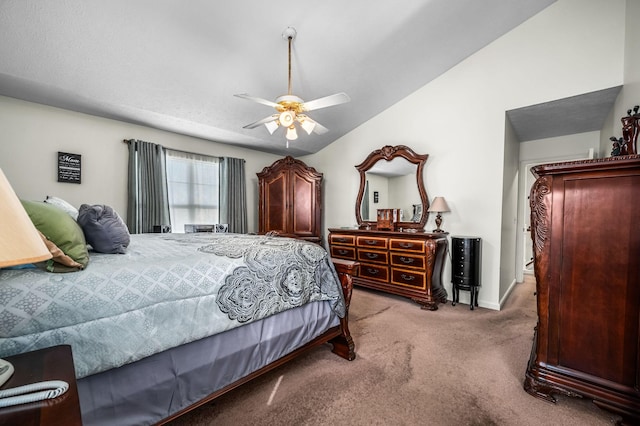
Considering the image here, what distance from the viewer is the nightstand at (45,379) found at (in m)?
0.59

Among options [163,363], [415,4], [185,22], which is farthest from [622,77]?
[163,363]

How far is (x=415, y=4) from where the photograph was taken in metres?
2.61

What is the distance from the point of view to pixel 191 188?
4.50m

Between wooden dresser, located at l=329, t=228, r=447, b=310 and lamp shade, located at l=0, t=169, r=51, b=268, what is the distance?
10.9 ft

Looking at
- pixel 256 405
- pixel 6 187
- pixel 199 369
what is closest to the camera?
pixel 6 187

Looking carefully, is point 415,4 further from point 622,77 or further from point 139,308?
point 139,308

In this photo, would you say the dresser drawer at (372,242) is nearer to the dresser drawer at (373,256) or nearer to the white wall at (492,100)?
the dresser drawer at (373,256)

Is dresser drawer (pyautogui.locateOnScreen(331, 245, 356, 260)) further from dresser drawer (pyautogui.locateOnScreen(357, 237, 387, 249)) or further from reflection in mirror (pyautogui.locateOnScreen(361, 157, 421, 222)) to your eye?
reflection in mirror (pyautogui.locateOnScreen(361, 157, 421, 222))

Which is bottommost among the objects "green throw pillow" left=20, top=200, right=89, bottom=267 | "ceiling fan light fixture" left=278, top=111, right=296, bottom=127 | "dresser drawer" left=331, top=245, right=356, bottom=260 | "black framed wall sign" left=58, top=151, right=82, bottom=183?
"dresser drawer" left=331, top=245, right=356, bottom=260

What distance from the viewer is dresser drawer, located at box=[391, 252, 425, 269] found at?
11.0 ft

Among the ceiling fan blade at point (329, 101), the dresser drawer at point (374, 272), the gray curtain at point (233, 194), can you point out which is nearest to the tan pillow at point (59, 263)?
the ceiling fan blade at point (329, 101)

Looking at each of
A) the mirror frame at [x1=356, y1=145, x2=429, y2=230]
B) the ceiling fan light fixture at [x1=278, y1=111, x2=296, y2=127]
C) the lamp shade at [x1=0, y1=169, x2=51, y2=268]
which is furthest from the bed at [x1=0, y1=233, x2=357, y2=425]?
the mirror frame at [x1=356, y1=145, x2=429, y2=230]

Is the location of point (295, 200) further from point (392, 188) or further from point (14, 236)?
point (14, 236)

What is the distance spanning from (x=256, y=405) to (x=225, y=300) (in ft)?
2.22
